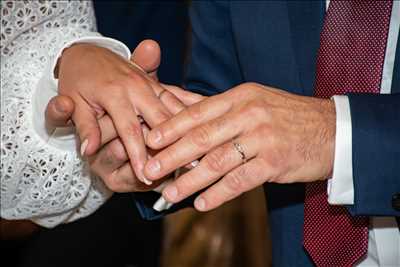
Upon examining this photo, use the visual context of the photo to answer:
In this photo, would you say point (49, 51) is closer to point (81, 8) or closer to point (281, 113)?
point (81, 8)

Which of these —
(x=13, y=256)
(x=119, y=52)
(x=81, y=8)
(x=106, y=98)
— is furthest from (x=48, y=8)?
(x=13, y=256)

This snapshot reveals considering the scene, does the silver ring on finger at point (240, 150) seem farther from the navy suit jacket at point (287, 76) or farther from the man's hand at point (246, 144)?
the navy suit jacket at point (287, 76)

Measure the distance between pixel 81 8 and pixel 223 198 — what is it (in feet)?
1.82

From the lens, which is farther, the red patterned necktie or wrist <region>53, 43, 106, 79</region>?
wrist <region>53, 43, 106, 79</region>

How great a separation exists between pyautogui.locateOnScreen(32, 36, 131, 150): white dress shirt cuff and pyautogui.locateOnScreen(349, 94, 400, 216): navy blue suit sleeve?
43 centimetres

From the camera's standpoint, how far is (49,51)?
1.23 metres

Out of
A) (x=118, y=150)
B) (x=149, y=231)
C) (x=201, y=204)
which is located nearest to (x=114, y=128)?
(x=118, y=150)

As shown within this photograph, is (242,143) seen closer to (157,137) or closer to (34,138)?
(157,137)

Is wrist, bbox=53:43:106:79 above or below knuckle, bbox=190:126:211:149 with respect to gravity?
above

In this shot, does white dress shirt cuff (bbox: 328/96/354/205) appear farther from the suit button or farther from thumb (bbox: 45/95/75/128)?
thumb (bbox: 45/95/75/128)

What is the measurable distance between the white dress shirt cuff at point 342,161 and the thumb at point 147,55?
13.2 inches

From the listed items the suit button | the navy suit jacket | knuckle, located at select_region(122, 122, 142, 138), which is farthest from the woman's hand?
the suit button

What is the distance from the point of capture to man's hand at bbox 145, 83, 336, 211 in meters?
0.92

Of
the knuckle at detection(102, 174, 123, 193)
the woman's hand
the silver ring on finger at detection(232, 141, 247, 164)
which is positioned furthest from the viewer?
the knuckle at detection(102, 174, 123, 193)
